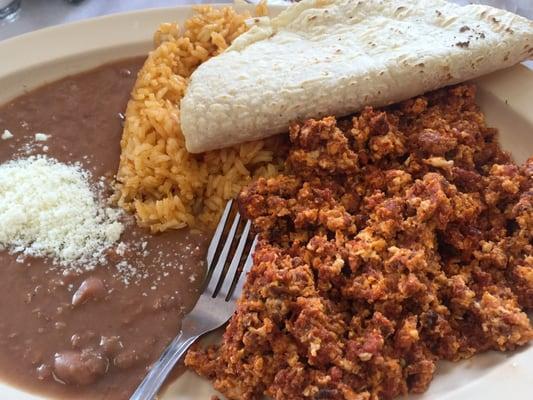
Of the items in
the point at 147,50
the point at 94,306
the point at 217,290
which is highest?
the point at 147,50

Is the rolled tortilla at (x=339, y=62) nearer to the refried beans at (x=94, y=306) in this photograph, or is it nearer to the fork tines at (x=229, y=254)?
the fork tines at (x=229, y=254)

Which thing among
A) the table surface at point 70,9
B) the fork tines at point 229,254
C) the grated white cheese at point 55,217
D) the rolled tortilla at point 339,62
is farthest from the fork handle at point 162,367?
the table surface at point 70,9

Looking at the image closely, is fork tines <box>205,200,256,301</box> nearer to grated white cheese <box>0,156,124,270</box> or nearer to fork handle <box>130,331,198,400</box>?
fork handle <box>130,331,198,400</box>

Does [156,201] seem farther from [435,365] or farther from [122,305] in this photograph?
[435,365]

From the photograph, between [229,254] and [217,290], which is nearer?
[217,290]

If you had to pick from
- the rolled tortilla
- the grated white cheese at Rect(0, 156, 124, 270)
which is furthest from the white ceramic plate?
the grated white cheese at Rect(0, 156, 124, 270)

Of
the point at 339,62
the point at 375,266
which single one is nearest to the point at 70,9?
the point at 339,62

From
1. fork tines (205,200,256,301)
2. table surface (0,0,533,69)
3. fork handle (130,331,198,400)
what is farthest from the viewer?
table surface (0,0,533,69)

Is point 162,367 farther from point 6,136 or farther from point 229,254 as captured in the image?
point 6,136
